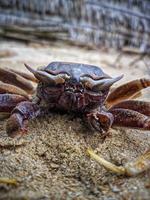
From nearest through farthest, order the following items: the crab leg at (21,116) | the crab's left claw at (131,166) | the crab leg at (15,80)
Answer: the crab's left claw at (131,166) → the crab leg at (21,116) → the crab leg at (15,80)

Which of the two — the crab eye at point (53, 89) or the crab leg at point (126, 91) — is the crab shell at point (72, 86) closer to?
the crab eye at point (53, 89)

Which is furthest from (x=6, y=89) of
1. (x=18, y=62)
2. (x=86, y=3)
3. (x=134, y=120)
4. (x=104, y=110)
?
(x=86, y=3)

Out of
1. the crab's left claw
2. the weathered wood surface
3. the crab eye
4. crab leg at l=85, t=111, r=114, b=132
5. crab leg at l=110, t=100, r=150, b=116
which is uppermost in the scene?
the weathered wood surface

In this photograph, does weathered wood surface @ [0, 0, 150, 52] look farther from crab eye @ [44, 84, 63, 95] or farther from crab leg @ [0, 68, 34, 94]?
crab eye @ [44, 84, 63, 95]

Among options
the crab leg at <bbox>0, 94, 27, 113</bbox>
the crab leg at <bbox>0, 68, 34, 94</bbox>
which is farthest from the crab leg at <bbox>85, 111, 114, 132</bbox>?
the crab leg at <bbox>0, 68, 34, 94</bbox>

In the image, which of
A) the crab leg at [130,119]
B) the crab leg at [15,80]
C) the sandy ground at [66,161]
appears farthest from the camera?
the crab leg at [15,80]

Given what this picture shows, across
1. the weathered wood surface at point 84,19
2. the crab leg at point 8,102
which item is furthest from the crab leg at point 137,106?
the weathered wood surface at point 84,19

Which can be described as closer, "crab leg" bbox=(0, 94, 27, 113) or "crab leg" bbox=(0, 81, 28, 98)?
"crab leg" bbox=(0, 94, 27, 113)
